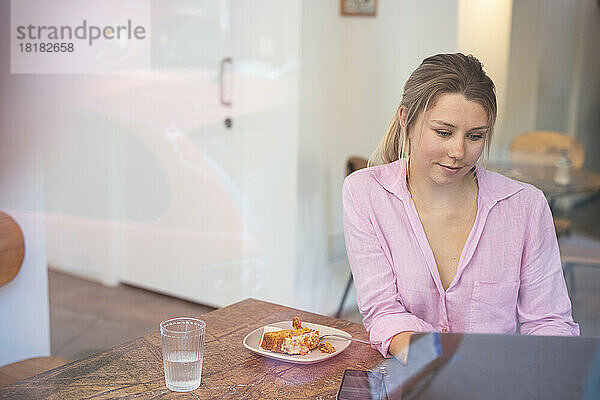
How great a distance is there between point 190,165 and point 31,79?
695 mm

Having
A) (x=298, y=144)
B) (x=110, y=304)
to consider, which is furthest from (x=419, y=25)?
(x=110, y=304)

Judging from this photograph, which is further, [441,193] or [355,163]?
[355,163]

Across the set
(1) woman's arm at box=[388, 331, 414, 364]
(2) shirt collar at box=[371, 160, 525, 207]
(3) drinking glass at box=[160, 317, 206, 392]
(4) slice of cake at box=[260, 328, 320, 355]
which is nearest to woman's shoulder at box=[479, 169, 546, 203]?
(2) shirt collar at box=[371, 160, 525, 207]

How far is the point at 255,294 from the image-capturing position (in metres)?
2.73

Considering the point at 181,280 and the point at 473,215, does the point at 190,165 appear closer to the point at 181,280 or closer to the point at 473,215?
the point at 181,280

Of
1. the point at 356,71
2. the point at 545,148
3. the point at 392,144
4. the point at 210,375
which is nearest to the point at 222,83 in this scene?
the point at 356,71

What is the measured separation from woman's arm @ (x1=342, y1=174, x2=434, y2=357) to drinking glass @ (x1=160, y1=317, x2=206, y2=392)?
0.31m

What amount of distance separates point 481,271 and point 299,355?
0.40m

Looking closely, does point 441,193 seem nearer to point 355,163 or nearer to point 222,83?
point 355,163

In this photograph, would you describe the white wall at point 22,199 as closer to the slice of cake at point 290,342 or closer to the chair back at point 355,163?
the chair back at point 355,163

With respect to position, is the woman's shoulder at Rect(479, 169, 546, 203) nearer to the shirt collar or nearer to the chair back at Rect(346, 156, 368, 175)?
the shirt collar

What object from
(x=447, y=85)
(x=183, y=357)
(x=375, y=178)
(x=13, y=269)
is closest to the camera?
(x=183, y=357)

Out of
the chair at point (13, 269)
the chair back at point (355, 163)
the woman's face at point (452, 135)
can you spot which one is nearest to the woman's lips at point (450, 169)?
the woman's face at point (452, 135)

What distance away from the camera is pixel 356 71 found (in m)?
2.51
